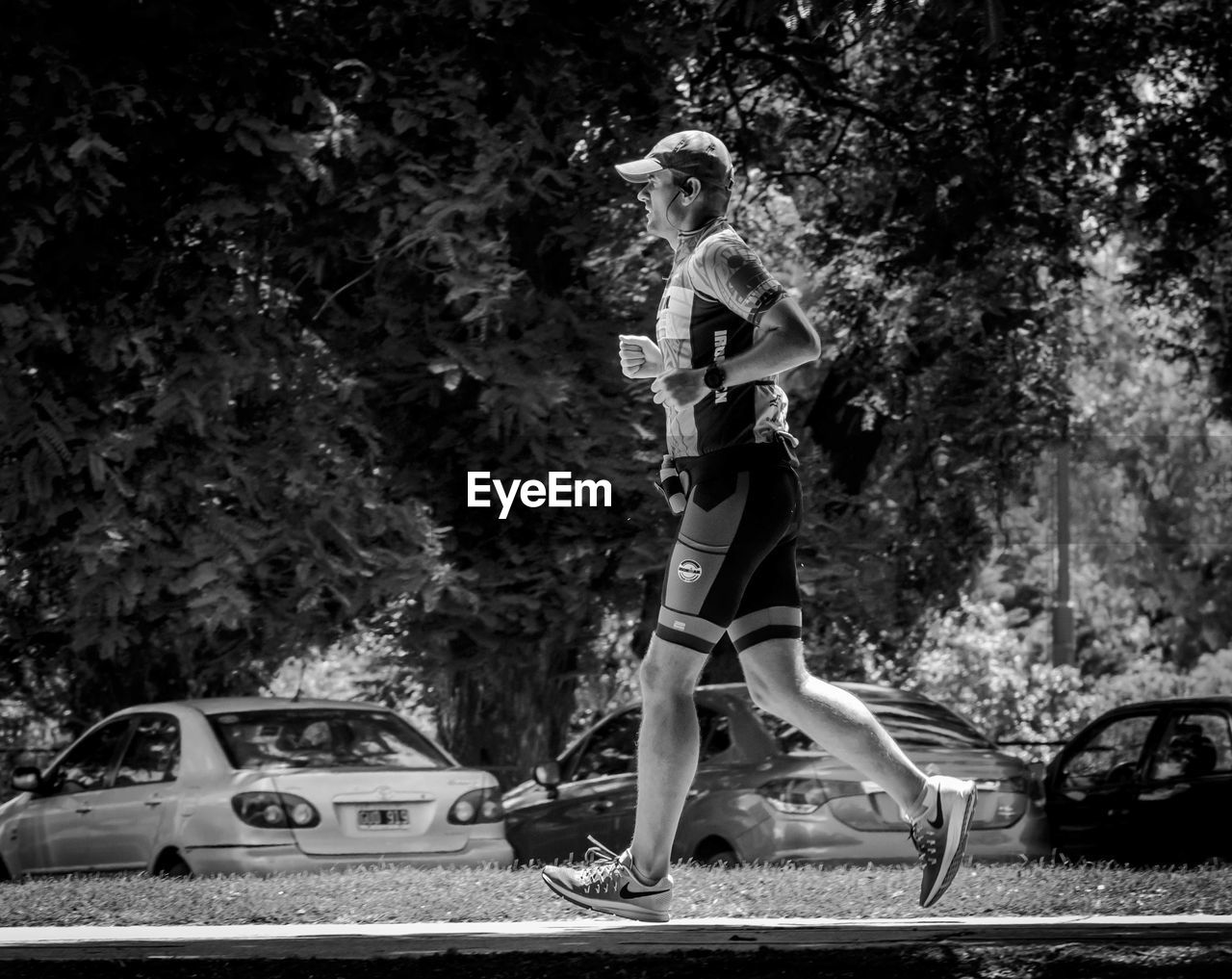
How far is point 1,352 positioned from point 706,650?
20.6 ft

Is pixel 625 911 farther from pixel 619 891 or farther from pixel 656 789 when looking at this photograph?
pixel 656 789

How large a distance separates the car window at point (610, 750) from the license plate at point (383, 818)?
1.87 metres

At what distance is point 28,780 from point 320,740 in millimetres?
2052

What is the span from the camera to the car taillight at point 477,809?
10.6m

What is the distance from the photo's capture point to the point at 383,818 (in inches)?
405

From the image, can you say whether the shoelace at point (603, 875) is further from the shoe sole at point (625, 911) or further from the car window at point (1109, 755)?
the car window at point (1109, 755)

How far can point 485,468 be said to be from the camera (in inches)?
501

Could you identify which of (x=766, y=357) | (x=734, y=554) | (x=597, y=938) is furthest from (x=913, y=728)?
(x=766, y=357)

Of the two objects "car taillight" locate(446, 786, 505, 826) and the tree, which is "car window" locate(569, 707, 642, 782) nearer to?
"car taillight" locate(446, 786, 505, 826)

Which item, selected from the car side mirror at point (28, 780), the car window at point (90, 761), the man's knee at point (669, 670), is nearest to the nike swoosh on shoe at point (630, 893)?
the man's knee at point (669, 670)

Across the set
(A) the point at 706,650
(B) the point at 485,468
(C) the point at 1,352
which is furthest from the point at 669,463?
(B) the point at 485,468

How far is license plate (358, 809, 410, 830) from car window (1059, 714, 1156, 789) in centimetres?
557

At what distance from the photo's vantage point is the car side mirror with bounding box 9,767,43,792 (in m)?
11.3

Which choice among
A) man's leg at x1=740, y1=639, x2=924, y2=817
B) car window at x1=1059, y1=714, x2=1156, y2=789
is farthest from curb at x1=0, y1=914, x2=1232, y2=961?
car window at x1=1059, y1=714, x2=1156, y2=789
